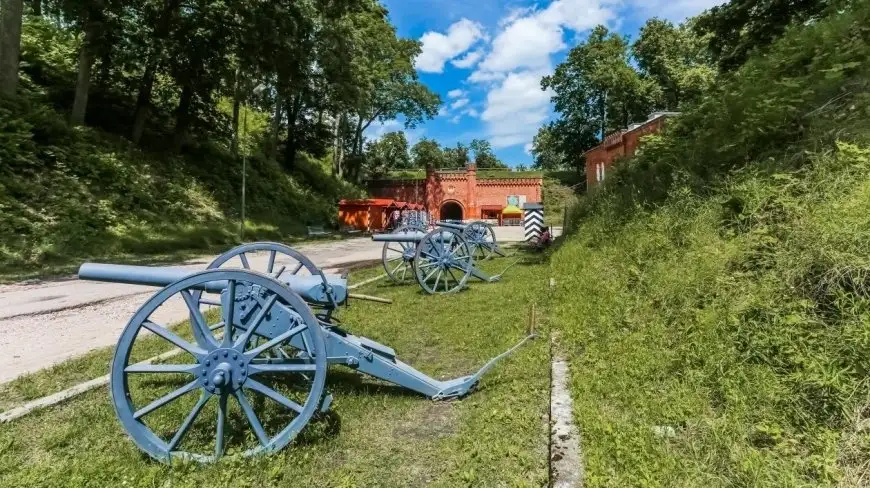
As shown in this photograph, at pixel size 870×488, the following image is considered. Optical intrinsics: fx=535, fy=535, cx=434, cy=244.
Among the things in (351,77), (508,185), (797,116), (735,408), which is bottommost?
(735,408)

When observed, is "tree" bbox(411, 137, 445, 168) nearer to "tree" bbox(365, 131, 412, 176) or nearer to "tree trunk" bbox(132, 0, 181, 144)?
"tree" bbox(365, 131, 412, 176)

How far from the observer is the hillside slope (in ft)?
9.05

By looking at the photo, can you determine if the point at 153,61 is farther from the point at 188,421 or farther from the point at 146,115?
the point at 188,421

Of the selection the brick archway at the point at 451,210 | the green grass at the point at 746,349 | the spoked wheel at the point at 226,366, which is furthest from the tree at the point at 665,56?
the spoked wheel at the point at 226,366

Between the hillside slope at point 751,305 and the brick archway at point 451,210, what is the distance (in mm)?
46578

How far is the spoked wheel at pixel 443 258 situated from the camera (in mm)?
9961

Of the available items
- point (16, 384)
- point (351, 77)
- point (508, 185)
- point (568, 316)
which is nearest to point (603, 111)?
point (508, 185)

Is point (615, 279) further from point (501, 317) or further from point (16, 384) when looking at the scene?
point (16, 384)

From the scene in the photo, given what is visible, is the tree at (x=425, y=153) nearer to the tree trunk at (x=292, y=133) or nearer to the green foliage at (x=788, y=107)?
the tree trunk at (x=292, y=133)

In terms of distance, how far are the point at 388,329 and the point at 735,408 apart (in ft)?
14.7

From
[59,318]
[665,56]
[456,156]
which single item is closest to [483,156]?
[456,156]

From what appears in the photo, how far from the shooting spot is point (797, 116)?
5.68m

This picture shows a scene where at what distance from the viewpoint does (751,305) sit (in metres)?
3.73

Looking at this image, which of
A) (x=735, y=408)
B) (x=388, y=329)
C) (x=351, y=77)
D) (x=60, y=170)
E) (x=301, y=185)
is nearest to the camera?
(x=735, y=408)
